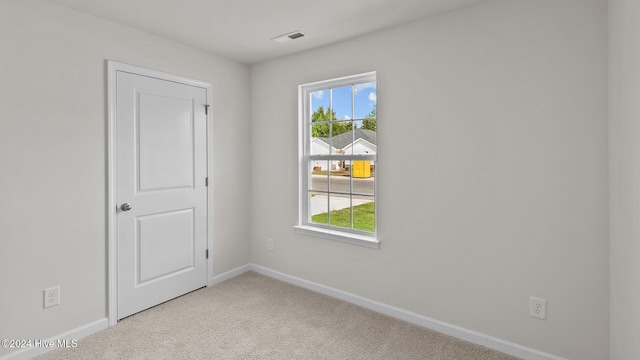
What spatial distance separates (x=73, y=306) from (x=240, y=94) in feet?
8.07

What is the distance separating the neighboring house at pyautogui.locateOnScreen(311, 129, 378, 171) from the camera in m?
2.88

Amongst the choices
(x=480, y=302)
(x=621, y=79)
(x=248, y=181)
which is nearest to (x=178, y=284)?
(x=248, y=181)

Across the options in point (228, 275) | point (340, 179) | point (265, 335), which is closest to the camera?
point (265, 335)

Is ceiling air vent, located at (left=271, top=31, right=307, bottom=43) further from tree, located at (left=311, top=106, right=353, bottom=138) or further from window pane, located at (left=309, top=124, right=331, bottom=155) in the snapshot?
window pane, located at (left=309, top=124, right=331, bottom=155)

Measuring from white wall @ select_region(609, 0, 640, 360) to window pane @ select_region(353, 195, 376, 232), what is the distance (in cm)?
162

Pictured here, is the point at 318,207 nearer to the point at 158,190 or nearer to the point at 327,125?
the point at 327,125

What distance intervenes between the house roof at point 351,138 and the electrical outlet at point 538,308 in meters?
1.60

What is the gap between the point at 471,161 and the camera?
2.29 meters

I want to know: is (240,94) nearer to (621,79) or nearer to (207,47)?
(207,47)

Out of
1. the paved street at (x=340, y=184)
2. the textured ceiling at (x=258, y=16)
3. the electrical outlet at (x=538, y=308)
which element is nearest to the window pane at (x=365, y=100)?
the textured ceiling at (x=258, y=16)

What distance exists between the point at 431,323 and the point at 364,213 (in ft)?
3.45

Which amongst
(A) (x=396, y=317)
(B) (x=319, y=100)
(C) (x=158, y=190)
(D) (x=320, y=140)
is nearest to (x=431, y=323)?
(A) (x=396, y=317)

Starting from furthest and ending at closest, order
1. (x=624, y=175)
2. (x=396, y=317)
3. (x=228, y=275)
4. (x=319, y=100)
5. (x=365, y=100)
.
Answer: (x=228, y=275), (x=319, y=100), (x=365, y=100), (x=396, y=317), (x=624, y=175)

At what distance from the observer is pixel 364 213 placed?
2973 mm
